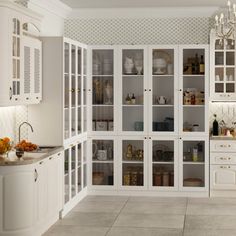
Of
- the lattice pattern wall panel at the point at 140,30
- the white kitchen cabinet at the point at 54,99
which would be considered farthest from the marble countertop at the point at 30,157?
the lattice pattern wall panel at the point at 140,30

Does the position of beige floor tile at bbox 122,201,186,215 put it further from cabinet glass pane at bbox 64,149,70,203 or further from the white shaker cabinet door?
the white shaker cabinet door

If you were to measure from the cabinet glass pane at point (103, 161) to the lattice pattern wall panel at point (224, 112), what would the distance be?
5.34ft

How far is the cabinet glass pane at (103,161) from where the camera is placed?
28.7ft

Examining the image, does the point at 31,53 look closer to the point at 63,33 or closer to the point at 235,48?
the point at 63,33

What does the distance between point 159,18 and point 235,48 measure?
1.19 metres

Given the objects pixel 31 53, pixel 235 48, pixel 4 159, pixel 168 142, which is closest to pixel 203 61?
pixel 235 48

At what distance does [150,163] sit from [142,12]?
7.27 ft

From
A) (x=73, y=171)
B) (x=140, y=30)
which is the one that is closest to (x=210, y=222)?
(x=73, y=171)

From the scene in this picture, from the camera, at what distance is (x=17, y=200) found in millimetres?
5879

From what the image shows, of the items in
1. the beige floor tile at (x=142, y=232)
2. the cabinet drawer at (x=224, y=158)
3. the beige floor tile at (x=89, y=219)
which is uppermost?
the cabinet drawer at (x=224, y=158)

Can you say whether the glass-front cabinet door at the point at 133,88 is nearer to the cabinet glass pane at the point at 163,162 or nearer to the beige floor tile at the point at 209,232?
the cabinet glass pane at the point at 163,162

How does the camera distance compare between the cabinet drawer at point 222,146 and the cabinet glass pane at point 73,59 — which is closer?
the cabinet glass pane at point 73,59

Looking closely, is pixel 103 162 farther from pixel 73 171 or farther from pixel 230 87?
pixel 230 87

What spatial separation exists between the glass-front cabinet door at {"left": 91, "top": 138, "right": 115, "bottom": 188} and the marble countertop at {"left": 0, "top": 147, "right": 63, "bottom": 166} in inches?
66.2
